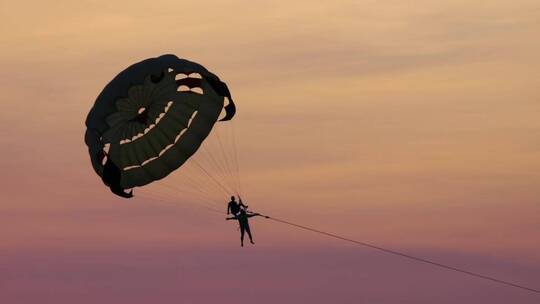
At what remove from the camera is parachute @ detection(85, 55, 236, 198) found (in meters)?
86.9

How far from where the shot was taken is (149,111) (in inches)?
3501

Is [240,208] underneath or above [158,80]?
underneath

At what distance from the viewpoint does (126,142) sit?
88750 mm

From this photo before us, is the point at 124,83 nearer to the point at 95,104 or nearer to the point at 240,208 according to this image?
the point at 95,104

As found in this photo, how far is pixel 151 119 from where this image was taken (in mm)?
89000

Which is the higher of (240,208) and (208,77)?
(208,77)

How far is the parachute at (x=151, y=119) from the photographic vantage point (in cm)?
8688

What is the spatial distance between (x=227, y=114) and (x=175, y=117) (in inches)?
97.8

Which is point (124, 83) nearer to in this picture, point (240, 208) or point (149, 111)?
point (149, 111)

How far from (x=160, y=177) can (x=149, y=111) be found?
3150 millimetres

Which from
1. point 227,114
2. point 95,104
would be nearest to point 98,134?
point 95,104

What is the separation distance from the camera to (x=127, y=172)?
88.6 metres

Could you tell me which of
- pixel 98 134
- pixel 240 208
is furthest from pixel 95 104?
pixel 240 208

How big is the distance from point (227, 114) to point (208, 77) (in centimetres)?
239
